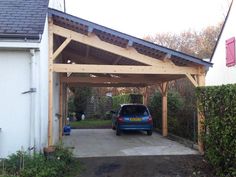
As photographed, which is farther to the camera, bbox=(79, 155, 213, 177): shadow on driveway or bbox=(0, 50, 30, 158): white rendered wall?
bbox=(0, 50, 30, 158): white rendered wall

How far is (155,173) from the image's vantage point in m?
9.88

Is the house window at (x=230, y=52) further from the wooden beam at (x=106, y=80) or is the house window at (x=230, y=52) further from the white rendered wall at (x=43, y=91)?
the white rendered wall at (x=43, y=91)

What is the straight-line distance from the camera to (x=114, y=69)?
1256 cm

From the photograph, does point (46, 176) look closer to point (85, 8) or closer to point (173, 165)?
point (173, 165)

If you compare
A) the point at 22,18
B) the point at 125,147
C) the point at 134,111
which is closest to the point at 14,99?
the point at 22,18

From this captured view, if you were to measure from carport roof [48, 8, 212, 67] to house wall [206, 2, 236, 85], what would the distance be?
2969 mm

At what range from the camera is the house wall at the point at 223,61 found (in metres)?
15.3

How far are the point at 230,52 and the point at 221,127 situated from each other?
6.46 m

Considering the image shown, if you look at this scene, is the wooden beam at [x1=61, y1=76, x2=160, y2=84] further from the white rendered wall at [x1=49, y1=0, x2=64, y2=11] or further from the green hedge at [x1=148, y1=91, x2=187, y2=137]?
the white rendered wall at [x1=49, y1=0, x2=64, y2=11]

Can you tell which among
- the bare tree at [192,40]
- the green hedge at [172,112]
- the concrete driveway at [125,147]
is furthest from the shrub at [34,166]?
the bare tree at [192,40]

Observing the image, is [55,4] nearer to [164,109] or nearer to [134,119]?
[134,119]

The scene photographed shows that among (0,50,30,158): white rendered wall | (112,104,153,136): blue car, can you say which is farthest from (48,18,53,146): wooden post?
(112,104,153,136): blue car

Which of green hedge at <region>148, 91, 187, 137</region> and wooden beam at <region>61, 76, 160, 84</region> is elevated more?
wooden beam at <region>61, 76, 160, 84</region>

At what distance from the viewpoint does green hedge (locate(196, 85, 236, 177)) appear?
866cm
